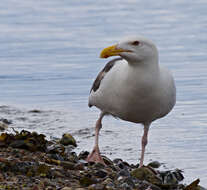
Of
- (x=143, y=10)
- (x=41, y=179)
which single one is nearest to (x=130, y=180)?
(x=41, y=179)

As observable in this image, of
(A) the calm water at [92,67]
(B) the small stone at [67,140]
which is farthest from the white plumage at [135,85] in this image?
(B) the small stone at [67,140]

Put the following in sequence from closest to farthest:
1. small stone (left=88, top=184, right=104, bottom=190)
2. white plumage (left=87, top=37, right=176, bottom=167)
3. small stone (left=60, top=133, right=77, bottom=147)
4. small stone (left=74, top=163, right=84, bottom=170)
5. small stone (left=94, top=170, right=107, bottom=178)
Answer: small stone (left=88, top=184, right=104, bottom=190)
small stone (left=94, top=170, right=107, bottom=178)
small stone (left=74, top=163, right=84, bottom=170)
white plumage (left=87, top=37, right=176, bottom=167)
small stone (left=60, top=133, right=77, bottom=147)

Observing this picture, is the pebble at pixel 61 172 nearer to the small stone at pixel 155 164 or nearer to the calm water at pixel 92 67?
the small stone at pixel 155 164

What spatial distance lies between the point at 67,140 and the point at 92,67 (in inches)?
237

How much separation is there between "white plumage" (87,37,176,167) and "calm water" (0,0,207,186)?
127 centimetres

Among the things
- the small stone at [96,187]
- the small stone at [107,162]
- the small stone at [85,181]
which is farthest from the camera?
the small stone at [107,162]

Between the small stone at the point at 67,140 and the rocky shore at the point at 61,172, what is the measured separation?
79 centimetres

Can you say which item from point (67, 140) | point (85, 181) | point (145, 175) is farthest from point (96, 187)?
point (67, 140)

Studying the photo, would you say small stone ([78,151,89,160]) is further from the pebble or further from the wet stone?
the wet stone

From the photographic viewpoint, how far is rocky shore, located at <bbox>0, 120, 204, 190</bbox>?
754 centimetres

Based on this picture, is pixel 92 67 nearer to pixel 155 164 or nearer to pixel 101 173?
pixel 155 164

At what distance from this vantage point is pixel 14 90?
52.6 feet

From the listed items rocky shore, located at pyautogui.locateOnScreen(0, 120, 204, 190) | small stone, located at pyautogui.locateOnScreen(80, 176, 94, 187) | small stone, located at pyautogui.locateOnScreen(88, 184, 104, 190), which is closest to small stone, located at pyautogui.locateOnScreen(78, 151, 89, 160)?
rocky shore, located at pyautogui.locateOnScreen(0, 120, 204, 190)

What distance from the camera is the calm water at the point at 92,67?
39.2 ft
